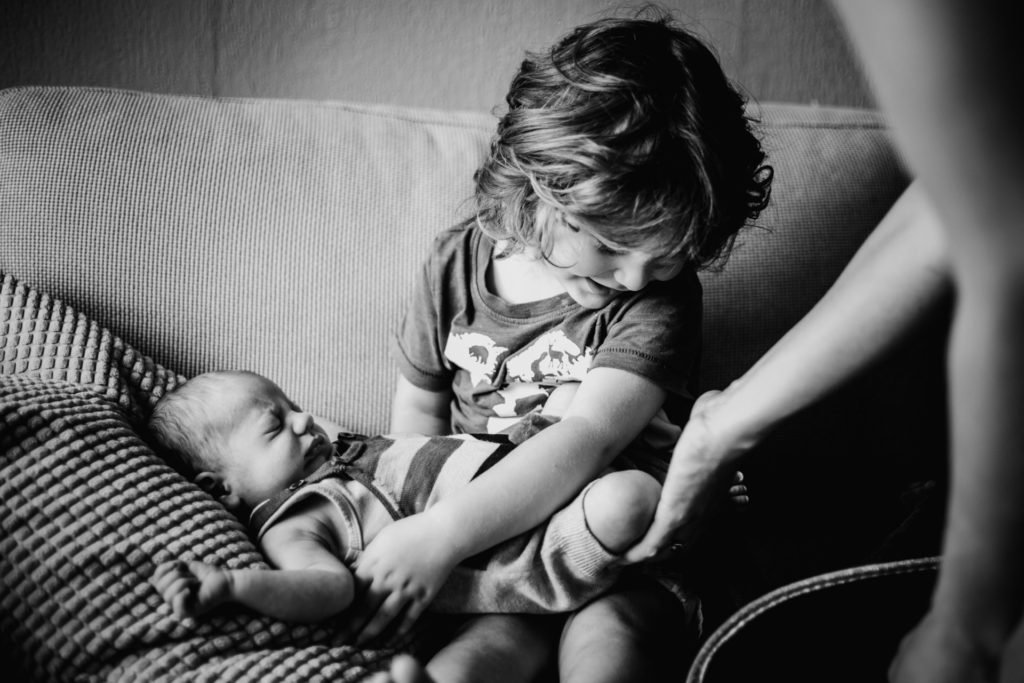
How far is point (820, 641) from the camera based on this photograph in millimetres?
572

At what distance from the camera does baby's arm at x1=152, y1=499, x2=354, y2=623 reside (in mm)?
656

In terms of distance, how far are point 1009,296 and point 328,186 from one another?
36.7 inches

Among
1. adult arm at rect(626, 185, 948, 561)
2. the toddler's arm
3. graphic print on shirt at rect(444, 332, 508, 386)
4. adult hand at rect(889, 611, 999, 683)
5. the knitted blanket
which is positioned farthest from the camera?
graphic print on shirt at rect(444, 332, 508, 386)

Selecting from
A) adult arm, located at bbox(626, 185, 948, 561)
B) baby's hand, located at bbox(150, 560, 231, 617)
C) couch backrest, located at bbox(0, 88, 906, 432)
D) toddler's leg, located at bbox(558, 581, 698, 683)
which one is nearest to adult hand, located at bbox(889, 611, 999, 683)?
adult arm, located at bbox(626, 185, 948, 561)

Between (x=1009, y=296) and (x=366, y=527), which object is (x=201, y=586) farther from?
(x=1009, y=296)

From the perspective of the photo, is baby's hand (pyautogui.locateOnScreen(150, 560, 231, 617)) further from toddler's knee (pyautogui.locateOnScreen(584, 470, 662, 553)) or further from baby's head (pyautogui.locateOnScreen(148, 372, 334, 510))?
toddler's knee (pyautogui.locateOnScreen(584, 470, 662, 553))

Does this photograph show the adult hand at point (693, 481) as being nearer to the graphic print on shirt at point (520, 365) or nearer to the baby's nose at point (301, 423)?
the graphic print on shirt at point (520, 365)

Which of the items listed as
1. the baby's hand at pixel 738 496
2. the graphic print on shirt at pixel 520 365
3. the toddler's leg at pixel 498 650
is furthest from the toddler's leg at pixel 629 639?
the graphic print on shirt at pixel 520 365

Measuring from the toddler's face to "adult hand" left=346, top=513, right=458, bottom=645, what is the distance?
330 mm

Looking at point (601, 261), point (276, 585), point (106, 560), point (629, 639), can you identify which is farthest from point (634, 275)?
point (106, 560)

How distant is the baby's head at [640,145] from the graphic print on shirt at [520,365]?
0.15 m

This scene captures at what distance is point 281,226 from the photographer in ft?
3.54

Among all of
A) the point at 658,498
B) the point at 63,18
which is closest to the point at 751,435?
the point at 658,498

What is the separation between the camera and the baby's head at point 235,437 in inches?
35.4
